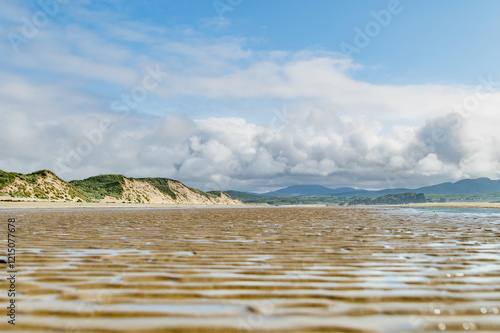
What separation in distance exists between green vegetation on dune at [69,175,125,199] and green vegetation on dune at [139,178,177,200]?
20895 mm

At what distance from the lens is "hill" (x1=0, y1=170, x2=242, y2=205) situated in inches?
3034

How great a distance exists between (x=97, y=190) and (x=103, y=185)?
12683mm

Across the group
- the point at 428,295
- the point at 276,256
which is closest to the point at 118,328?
the point at 428,295

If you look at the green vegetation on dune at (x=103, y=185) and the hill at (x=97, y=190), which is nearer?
the hill at (x=97, y=190)

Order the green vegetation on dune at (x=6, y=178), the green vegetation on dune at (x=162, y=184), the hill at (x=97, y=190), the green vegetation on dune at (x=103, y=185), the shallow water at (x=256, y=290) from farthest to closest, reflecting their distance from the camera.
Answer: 1. the green vegetation on dune at (x=162, y=184)
2. the green vegetation on dune at (x=103, y=185)
3. the hill at (x=97, y=190)
4. the green vegetation on dune at (x=6, y=178)
5. the shallow water at (x=256, y=290)

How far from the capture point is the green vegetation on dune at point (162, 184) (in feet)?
514

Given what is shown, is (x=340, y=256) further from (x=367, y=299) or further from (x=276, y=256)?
(x=367, y=299)

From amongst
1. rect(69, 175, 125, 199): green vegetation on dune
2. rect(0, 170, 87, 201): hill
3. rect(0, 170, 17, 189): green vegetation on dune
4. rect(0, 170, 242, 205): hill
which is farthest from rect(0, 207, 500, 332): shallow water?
rect(69, 175, 125, 199): green vegetation on dune

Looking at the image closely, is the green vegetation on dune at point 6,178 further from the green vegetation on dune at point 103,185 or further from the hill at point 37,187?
the green vegetation on dune at point 103,185

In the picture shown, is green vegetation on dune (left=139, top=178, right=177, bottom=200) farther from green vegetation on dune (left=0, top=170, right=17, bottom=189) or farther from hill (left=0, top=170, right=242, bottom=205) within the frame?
green vegetation on dune (left=0, top=170, right=17, bottom=189)

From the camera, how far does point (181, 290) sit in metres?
6.17

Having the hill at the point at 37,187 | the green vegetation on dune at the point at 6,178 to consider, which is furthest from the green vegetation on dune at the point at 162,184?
the green vegetation on dune at the point at 6,178

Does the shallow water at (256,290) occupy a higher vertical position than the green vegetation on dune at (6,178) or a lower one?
lower

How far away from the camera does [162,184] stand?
16850cm
